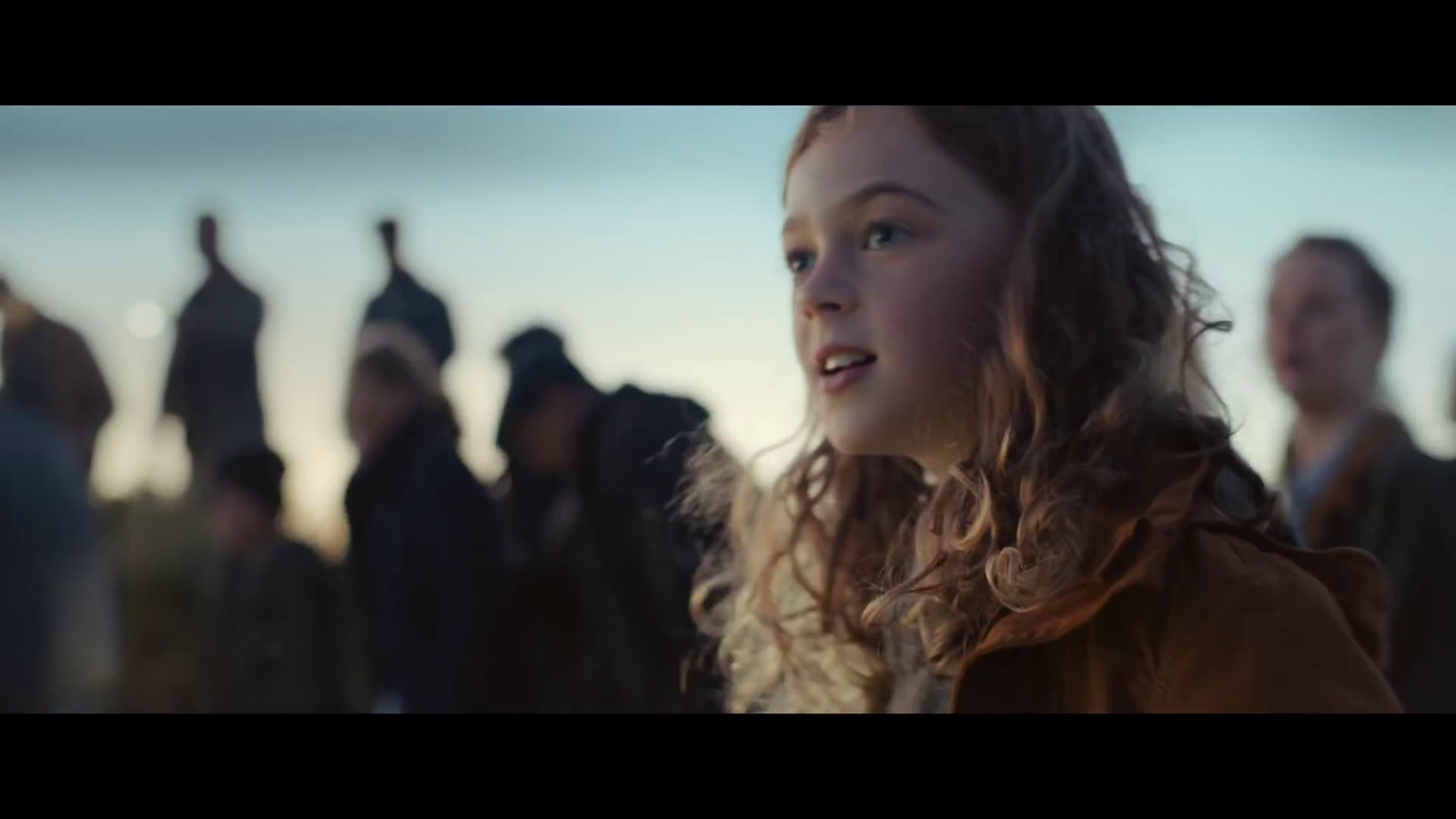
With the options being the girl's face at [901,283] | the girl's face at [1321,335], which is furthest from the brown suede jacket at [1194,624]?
the girl's face at [1321,335]

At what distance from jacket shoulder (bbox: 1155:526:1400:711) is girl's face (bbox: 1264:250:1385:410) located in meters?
0.58

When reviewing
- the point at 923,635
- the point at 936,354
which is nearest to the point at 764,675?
the point at 923,635

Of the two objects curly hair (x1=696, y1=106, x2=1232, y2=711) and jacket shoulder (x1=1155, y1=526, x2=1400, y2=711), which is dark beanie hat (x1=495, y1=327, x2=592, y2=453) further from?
jacket shoulder (x1=1155, y1=526, x2=1400, y2=711)

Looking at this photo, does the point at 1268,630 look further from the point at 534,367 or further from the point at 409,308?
the point at 409,308

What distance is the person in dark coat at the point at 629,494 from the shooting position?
2.04 metres

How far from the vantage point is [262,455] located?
2119 mm

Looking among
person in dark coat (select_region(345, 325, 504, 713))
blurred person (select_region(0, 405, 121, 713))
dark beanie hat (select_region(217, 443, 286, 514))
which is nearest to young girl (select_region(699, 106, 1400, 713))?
person in dark coat (select_region(345, 325, 504, 713))

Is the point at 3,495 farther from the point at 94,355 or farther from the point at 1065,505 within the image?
the point at 1065,505

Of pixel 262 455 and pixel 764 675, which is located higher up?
pixel 262 455

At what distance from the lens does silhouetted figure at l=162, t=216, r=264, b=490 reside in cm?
211

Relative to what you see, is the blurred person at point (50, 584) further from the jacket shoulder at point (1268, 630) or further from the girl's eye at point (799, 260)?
the jacket shoulder at point (1268, 630)

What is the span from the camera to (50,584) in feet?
6.84

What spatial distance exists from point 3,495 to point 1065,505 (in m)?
1.45
